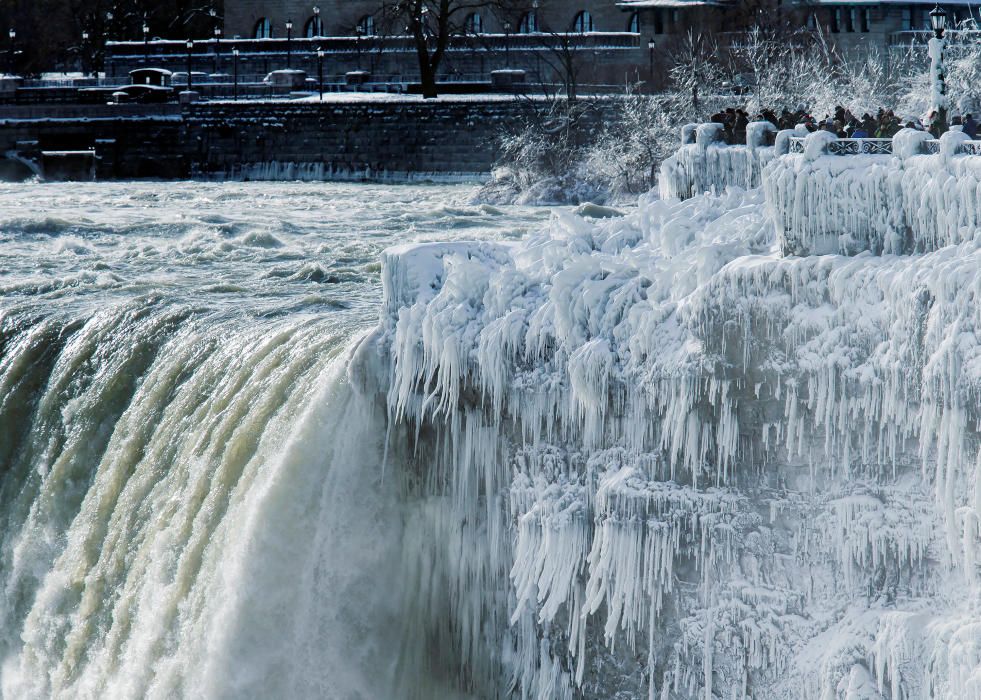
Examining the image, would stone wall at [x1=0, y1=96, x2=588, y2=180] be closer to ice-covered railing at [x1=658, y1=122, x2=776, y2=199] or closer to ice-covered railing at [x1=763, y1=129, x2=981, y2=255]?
ice-covered railing at [x1=658, y1=122, x2=776, y2=199]

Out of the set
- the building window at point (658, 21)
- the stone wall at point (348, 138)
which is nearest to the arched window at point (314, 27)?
the stone wall at point (348, 138)

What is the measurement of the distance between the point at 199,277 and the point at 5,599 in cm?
695

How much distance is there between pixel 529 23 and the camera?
6169cm

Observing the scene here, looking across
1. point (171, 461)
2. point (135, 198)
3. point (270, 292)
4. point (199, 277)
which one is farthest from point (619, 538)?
Result: point (135, 198)

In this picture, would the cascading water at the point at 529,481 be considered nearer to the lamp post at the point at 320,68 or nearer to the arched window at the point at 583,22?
the lamp post at the point at 320,68

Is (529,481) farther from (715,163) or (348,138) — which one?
(348,138)

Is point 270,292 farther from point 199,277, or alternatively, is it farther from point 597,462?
point 597,462

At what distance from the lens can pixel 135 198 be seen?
116 feet

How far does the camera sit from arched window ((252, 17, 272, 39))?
67.8m

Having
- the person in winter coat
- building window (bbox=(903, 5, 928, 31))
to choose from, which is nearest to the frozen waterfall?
the person in winter coat

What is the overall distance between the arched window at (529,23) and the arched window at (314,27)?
31.5 feet

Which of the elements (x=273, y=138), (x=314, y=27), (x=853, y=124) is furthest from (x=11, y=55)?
(x=853, y=124)

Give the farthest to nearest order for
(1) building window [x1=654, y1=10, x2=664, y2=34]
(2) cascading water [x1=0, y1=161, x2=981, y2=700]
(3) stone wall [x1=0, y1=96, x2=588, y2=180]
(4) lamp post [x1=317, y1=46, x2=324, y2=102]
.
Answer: (4) lamp post [x1=317, y1=46, x2=324, y2=102] < (1) building window [x1=654, y1=10, x2=664, y2=34] < (3) stone wall [x1=0, y1=96, x2=588, y2=180] < (2) cascading water [x1=0, y1=161, x2=981, y2=700]

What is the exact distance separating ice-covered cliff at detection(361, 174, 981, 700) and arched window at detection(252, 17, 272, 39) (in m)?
57.5
